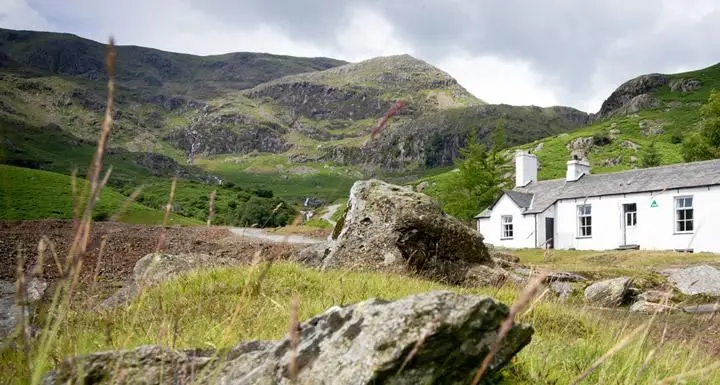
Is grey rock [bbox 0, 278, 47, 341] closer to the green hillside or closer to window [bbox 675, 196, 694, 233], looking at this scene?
window [bbox 675, 196, 694, 233]

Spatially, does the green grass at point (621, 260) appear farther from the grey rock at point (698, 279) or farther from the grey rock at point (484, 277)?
the grey rock at point (484, 277)

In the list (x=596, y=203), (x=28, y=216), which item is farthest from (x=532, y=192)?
(x=28, y=216)

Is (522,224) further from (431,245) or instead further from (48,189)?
(48,189)

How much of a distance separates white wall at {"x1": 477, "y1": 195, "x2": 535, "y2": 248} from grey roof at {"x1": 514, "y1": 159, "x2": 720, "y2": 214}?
57.5 inches

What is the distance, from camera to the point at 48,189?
55531 millimetres

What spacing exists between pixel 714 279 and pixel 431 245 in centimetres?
1422

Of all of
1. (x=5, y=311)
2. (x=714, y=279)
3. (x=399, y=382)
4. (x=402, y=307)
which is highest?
(x=402, y=307)

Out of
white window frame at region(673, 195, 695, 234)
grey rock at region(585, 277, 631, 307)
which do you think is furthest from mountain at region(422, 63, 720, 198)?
grey rock at region(585, 277, 631, 307)

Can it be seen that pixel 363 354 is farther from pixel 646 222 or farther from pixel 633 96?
pixel 633 96

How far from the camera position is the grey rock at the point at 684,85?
151125 millimetres

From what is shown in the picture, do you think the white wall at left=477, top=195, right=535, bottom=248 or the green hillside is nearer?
the white wall at left=477, top=195, right=535, bottom=248

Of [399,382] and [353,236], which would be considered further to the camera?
[353,236]

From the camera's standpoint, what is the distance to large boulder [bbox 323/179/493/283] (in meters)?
13.3

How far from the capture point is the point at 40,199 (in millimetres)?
52000
